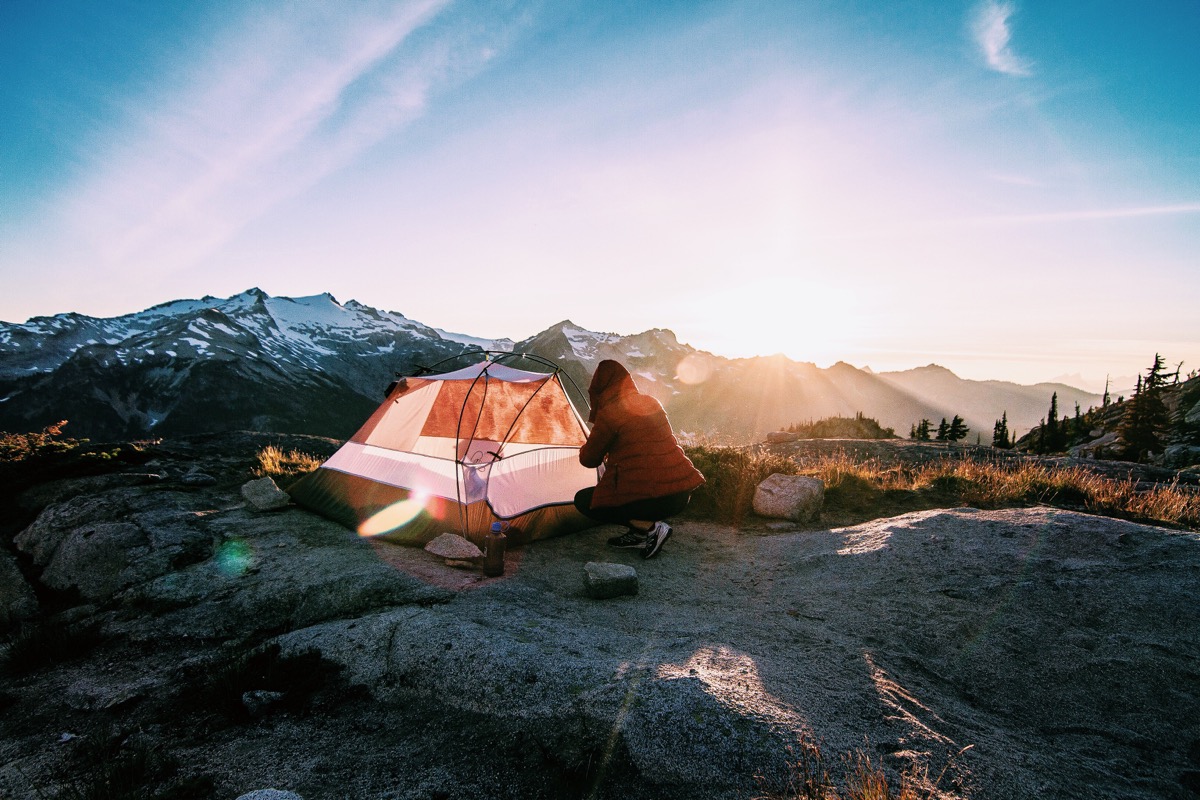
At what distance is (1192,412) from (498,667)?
82850 millimetres

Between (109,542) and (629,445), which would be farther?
(629,445)

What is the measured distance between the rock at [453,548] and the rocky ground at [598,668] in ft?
0.69

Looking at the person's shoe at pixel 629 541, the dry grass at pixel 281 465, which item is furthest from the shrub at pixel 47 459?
the person's shoe at pixel 629 541

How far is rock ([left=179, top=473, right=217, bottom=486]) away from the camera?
421 inches

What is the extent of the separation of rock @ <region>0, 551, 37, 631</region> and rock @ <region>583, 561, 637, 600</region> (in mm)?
7040

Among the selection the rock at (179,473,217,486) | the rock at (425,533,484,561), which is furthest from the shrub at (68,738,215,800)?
the rock at (179,473,217,486)

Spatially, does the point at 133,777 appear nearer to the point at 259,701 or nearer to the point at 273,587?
the point at 259,701

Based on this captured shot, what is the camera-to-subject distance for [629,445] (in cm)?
754

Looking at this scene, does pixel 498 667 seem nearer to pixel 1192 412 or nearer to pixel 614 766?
pixel 614 766

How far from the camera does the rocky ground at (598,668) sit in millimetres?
3188

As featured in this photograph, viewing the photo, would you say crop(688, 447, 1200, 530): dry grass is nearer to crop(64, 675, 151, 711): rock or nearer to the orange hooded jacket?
the orange hooded jacket

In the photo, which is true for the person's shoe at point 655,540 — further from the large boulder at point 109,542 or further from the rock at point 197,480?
the rock at point 197,480

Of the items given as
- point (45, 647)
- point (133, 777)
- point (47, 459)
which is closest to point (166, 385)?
point (47, 459)

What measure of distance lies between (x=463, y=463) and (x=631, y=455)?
286 centimetres
